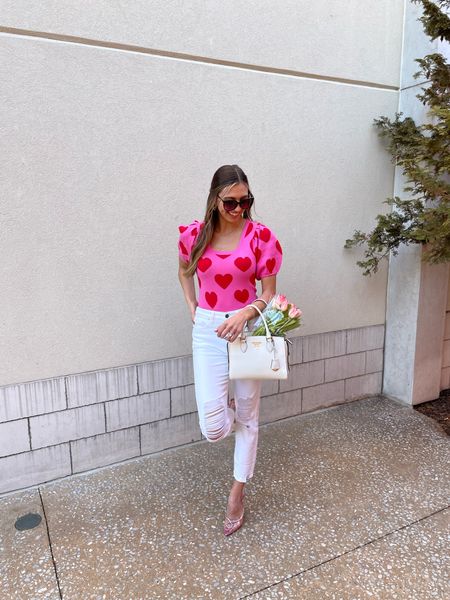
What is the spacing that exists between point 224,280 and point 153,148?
1.16 meters

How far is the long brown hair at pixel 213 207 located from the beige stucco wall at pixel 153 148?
735mm

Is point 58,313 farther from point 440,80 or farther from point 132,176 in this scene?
point 440,80

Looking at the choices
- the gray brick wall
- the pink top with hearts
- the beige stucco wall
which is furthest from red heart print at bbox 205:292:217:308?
the gray brick wall

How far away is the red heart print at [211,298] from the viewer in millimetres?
2220

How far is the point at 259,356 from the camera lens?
2023mm

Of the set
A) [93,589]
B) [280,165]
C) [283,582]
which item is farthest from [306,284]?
[93,589]

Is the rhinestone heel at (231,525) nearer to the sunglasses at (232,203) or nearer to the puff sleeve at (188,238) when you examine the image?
the puff sleeve at (188,238)

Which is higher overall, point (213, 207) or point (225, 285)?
point (213, 207)

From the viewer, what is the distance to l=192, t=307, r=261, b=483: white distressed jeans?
2.22m

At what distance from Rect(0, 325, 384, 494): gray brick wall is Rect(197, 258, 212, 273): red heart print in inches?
42.0

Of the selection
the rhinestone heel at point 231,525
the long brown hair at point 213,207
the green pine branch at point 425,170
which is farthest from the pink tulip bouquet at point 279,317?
the green pine branch at point 425,170

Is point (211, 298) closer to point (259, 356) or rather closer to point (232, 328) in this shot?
point (232, 328)

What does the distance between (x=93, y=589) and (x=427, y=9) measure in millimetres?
3707

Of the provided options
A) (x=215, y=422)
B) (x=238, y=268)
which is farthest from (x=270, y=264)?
(x=215, y=422)
